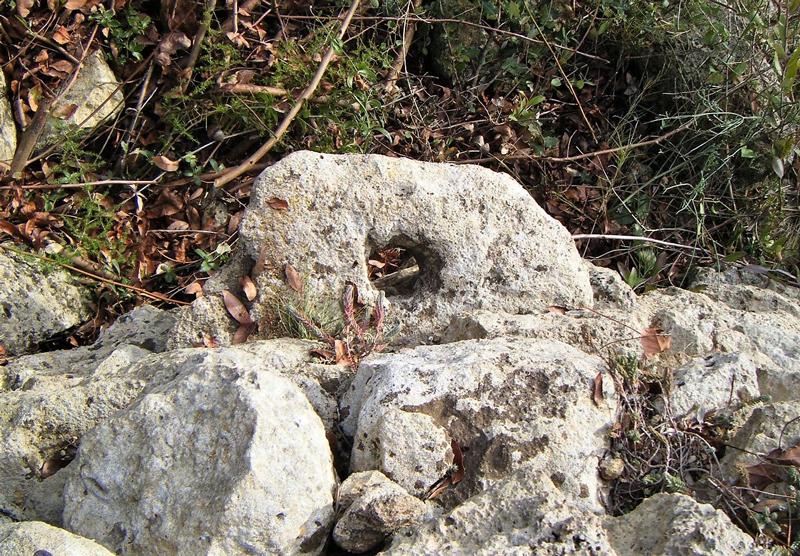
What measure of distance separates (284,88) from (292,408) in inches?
102

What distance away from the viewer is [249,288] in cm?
285

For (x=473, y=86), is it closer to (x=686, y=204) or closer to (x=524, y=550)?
(x=686, y=204)

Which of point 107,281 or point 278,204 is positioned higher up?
point 278,204

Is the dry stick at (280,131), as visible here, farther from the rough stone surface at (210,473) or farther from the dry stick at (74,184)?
the rough stone surface at (210,473)

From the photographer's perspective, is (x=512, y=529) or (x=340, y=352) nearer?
(x=512, y=529)

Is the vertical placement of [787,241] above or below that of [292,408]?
below

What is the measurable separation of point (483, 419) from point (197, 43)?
2930mm

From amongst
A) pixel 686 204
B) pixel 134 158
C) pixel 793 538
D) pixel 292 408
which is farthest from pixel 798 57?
pixel 134 158

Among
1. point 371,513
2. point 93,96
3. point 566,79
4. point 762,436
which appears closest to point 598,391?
point 762,436

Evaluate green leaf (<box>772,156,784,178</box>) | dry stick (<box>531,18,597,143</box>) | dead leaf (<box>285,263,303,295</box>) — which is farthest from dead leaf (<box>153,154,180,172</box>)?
green leaf (<box>772,156,784,178</box>)

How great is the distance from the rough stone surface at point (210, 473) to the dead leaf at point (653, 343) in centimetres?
126

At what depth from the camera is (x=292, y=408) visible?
6.57ft

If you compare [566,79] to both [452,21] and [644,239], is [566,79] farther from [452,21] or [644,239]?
[644,239]

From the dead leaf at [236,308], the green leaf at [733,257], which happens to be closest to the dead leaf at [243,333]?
the dead leaf at [236,308]
